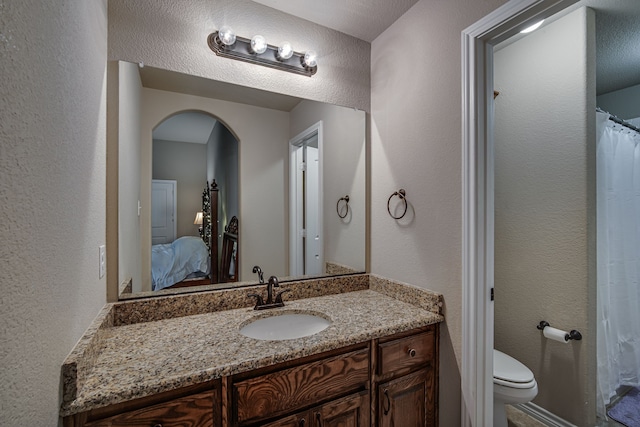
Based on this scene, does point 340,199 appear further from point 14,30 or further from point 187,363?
point 14,30

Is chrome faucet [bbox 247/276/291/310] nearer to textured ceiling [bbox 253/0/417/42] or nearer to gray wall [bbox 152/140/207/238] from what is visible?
gray wall [bbox 152/140/207/238]

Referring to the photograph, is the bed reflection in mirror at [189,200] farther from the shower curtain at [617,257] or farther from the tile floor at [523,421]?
the shower curtain at [617,257]

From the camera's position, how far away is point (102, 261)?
3.77ft

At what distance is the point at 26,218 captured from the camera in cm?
56

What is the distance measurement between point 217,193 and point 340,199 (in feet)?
2.50

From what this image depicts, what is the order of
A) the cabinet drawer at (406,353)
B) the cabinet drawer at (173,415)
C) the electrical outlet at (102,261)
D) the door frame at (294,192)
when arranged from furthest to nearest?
the door frame at (294,192) → the cabinet drawer at (406,353) → the electrical outlet at (102,261) → the cabinet drawer at (173,415)

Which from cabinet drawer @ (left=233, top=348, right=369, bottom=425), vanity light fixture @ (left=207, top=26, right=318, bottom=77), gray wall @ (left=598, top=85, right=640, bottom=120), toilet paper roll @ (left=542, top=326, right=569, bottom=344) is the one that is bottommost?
toilet paper roll @ (left=542, top=326, right=569, bottom=344)

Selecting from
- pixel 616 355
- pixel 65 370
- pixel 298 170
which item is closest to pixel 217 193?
pixel 298 170

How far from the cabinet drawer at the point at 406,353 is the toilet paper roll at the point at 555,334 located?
3.27 ft

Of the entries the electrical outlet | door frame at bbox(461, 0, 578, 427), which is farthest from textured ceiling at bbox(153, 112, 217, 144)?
door frame at bbox(461, 0, 578, 427)

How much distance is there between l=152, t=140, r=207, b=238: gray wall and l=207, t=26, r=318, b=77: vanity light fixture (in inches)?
19.6

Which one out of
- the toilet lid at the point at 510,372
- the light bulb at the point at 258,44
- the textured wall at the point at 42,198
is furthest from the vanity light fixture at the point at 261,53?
the toilet lid at the point at 510,372

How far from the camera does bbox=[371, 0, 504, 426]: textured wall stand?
1.37 meters

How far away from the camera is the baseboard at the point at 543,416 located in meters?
1.84
